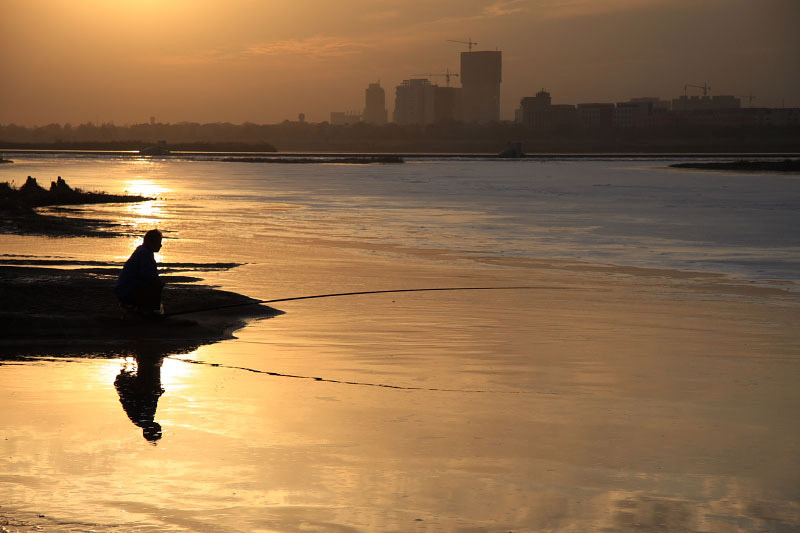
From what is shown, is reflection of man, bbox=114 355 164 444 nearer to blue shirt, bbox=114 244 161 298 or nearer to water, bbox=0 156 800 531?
water, bbox=0 156 800 531

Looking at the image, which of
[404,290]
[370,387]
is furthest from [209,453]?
[404,290]

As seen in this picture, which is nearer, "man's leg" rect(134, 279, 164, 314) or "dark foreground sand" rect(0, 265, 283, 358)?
"dark foreground sand" rect(0, 265, 283, 358)

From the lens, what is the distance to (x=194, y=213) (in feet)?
136

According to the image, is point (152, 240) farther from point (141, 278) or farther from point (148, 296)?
point (148, 296)

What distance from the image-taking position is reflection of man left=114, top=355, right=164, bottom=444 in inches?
326

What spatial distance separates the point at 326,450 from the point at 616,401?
3190 millimetres

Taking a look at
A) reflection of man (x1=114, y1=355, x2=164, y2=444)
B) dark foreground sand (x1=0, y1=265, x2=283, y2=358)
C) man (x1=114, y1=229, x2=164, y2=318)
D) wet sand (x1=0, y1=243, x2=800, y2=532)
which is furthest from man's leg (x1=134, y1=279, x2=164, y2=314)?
reflection of man (x1=114, y1=355, x2=164, y2=444)

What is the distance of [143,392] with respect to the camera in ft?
31.1

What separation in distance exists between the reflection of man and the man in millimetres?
1534

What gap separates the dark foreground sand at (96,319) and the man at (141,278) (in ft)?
1.18

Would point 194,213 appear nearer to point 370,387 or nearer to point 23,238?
point 23,238

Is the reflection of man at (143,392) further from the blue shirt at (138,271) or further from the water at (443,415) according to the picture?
the blue shirt at (138,271)

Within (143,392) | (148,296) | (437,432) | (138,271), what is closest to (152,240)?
(138,271)

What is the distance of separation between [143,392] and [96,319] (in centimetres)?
386
